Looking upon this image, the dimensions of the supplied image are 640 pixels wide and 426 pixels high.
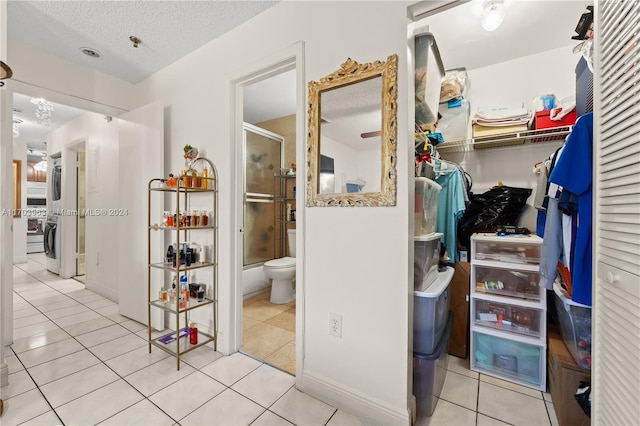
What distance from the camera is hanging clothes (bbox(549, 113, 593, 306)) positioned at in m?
1.06

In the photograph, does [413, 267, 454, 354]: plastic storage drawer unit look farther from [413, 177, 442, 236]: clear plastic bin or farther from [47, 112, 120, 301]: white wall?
[47, 112, 120, 301]: white wall

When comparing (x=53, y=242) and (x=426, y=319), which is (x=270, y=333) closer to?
(x=426, y=319)

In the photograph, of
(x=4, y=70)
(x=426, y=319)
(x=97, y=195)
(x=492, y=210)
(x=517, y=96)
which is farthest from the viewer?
(x=97, y=195)

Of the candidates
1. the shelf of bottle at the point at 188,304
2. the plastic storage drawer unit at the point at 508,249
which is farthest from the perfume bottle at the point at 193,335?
the plastic storage drawer unit at the point at 508,249

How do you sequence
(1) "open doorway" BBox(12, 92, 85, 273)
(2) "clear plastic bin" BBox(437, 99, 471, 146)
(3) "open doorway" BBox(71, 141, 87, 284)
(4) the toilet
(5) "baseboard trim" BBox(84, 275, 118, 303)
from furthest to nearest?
1. (3) "open doorway" BBox(71, 141, 87, 284)
2. (1) "open doorway" BBox(12, 92, 85, 273)
3. (5) "baseboard trim" BBox(84, 275, 118, 303)
4. (4) the toilet
5. (2) "clear plastic bin" BBox(437, 99, 471, 146)

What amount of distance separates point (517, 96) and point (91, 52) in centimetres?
372

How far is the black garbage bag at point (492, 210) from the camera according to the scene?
217 cm

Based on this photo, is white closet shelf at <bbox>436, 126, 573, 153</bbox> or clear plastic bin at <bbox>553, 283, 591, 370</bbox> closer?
clear plastic bin at <bbox>553, 283, 591, 370</bbox>

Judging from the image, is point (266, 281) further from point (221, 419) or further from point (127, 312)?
point (221, 419)

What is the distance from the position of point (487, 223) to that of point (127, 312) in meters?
3.50

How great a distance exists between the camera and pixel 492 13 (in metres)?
1.64

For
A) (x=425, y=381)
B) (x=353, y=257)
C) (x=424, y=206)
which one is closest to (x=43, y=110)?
(x=353, y=257)

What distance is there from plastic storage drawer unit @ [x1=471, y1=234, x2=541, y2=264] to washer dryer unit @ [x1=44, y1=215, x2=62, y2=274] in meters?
5.75

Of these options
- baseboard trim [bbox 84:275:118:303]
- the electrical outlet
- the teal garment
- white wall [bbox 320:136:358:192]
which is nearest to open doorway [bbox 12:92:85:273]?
baseboard trim [bbox 84:275:118:303]
